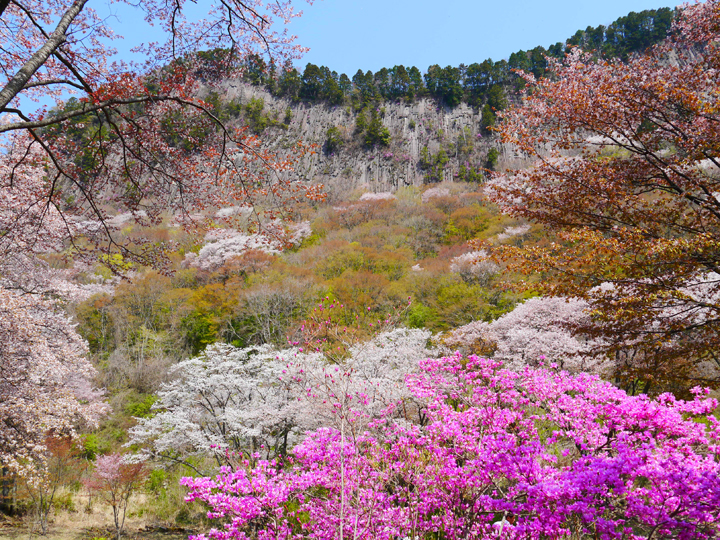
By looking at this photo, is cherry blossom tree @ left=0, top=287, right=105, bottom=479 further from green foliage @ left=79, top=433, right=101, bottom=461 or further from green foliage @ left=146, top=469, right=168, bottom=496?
green foliage @ left=79, top=433, right=101, bottom=461

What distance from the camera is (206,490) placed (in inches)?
171

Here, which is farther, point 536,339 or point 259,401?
point 536,339

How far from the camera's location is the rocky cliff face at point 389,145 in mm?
50906

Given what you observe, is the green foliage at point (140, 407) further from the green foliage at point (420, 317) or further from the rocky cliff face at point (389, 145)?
the rocky cliff face at point (389, 145)

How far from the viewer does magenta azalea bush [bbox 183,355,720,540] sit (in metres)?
3.03

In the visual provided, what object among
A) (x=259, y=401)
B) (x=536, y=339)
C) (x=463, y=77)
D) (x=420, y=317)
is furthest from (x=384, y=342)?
(x=463, y=77)

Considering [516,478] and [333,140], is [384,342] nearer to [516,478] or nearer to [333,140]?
[516,478]

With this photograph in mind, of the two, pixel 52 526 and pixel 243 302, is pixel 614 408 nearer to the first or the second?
pixel 52 526

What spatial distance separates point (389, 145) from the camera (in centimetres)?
5484

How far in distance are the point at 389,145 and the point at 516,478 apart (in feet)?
181

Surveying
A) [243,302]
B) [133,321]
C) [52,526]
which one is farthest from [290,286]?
[52,526]

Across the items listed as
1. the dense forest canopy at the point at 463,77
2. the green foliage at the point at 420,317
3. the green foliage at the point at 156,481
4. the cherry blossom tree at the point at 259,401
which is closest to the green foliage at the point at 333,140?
the dense forest canopy at the point at 463,77

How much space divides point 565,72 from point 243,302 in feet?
62.8

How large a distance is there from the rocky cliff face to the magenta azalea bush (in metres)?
45.9
